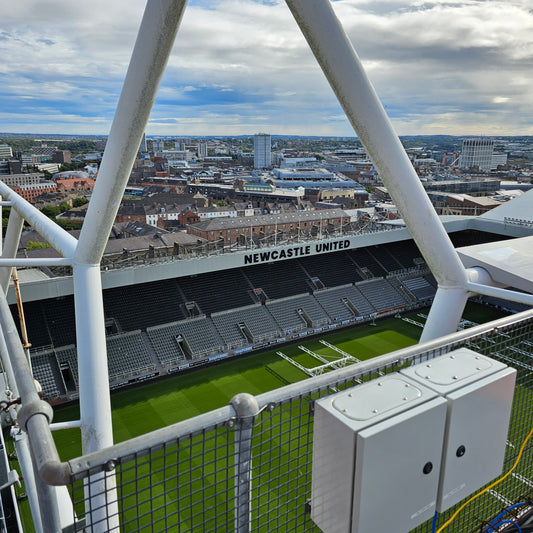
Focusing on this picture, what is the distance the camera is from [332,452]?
173 centimetres

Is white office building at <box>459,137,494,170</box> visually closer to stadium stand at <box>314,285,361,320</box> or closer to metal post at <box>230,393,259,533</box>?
stadium stand at <box>314,285,361,320</box>

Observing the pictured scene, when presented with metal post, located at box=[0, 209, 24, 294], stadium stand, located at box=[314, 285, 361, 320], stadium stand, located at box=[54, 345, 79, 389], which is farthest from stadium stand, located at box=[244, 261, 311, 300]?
metal post, located at box=[0, 209, 24, 294]

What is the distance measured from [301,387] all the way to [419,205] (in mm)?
2105

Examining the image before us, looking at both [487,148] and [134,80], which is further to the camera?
[487,148]

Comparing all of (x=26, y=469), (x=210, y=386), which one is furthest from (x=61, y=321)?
(x=26, y=469)

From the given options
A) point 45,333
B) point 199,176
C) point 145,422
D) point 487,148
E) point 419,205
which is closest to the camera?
point 419,205

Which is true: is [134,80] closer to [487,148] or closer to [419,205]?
[419,205]

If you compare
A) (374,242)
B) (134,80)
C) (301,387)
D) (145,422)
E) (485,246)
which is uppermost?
(134,80)

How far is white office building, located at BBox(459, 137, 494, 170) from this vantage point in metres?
103

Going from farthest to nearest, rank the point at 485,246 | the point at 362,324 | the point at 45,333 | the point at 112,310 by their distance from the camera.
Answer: the point at 362,324 < the point at 112,310 < the point at 45,333 < the point at 485,246

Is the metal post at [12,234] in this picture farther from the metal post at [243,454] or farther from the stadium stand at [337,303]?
the stadium stand at [337,303]

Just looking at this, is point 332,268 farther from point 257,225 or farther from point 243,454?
point 243,454

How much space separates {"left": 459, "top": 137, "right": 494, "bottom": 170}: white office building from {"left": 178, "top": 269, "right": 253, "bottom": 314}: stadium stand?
98.6 m

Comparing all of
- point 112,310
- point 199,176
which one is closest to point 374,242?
point 112,310
